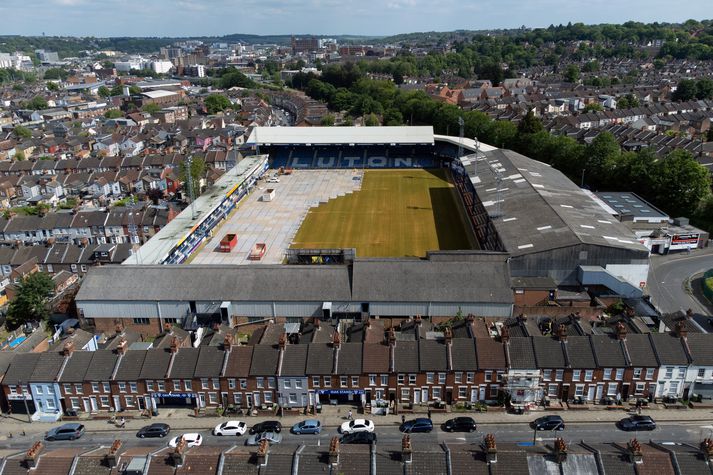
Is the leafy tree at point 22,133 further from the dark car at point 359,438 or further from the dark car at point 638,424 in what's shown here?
the dark car at point 638,424

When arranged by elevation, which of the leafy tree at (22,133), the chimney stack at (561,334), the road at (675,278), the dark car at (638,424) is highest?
the leafy tree at (22,133)

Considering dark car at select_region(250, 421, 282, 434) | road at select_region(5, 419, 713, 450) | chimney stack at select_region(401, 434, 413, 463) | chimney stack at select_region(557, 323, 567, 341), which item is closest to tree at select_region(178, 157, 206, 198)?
road at select_region(5, 419, 713, 450)

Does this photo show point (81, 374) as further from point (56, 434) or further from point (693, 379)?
point (693, 379)

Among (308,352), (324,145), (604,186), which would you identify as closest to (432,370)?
(308,352)

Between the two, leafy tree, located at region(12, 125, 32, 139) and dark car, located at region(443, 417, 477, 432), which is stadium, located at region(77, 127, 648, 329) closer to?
dark car, located at region(443, 417, 477, 432)

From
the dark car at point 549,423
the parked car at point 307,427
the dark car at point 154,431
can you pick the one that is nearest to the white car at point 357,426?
the parked car at point 307,427

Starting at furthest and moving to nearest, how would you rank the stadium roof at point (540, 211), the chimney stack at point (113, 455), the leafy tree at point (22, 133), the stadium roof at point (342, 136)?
the leafy tree at point (22, 133)
the stadium roof at point (342, 136)
the stadium roof at point (540, 211)
the chimney stack at point (113, 455)
